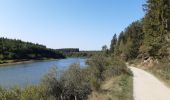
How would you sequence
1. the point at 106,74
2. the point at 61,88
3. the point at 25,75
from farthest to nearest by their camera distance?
the point at 25,75 < the point at 106,74 < the point at 61,88

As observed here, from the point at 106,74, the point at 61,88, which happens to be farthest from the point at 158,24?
the point at 61,88

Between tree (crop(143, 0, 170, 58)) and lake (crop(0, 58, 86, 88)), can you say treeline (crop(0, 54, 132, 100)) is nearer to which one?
lake (crop(0, 58, 86, 88))

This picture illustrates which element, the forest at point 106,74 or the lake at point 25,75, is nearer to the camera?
the forest at point 106,74

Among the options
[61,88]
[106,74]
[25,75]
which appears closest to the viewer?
[61,88]

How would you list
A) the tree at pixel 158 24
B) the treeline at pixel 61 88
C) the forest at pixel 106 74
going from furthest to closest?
1. the tree at pixel 158 24
2. the forest at pixel 106 74
3. the treeline at pixel 61 88

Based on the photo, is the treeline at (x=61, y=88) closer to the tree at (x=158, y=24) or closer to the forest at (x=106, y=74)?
the forest at (x=106, y=74)

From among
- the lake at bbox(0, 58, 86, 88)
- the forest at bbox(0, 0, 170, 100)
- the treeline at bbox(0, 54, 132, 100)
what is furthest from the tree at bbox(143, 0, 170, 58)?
the treeline at bbox(0, 54, 132, 100)

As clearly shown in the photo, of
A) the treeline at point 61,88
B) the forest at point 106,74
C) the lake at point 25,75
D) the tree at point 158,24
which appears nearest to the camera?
the treeline at point 61,88

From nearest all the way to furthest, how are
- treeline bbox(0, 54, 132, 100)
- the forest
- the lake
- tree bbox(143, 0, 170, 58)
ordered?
treeline bbox(0, 54, 132, 100), the forest, the lake, tree bbox(143, 0, 170, 58)

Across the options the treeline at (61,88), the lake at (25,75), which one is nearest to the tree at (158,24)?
the lake at (25,75)

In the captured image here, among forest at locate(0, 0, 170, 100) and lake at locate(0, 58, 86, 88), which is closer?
forest at locate(0, 0, 170, 100)

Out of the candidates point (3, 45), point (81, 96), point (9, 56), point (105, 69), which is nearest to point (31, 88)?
point (81, 96)

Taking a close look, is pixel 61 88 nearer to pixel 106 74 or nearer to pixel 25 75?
pixel 106 74

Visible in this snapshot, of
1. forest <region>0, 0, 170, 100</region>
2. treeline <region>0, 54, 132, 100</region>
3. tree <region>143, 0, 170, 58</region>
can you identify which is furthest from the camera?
tree <region>143, 0, 170, 58</region>
